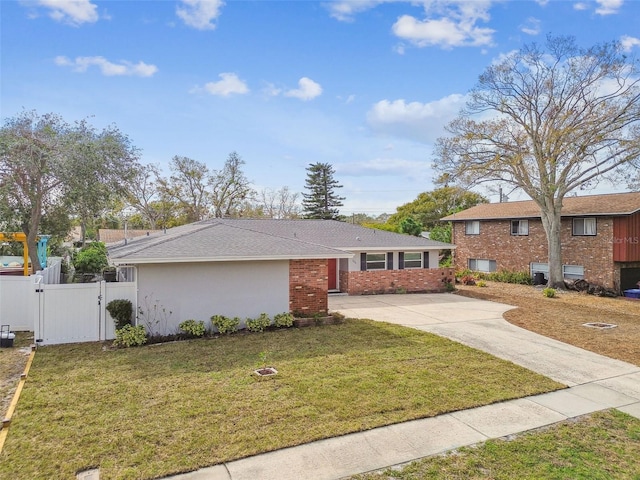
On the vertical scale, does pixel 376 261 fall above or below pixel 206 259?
below

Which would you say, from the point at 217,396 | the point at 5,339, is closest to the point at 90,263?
the point at 5,339

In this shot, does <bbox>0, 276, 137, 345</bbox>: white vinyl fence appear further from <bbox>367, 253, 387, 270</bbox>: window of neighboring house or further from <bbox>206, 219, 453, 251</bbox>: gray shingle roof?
<bbox>367, 253, 387, 270</bbox>: window of neighboring house

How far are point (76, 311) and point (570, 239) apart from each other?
22.6 metres

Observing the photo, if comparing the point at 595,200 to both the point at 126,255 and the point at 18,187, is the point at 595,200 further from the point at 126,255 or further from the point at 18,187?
the point at 18,187

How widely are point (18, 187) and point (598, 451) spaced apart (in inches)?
681

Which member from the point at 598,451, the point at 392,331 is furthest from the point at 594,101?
the point at 598,451

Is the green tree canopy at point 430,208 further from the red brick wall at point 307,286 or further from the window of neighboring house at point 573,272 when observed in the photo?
the red brick wall at point 307,286

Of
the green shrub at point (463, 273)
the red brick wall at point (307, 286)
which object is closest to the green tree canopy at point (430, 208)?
the green shrub at point (463, 273)

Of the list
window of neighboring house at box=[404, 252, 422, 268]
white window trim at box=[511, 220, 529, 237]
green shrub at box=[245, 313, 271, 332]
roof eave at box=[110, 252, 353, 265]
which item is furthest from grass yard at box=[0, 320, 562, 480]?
white window trim at box=[511, 220, 529, 237]

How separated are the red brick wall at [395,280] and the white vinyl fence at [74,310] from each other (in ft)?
34.6

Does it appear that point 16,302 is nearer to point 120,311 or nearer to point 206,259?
point 120,311

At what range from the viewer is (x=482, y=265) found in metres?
26.5

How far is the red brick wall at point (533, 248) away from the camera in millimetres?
19938

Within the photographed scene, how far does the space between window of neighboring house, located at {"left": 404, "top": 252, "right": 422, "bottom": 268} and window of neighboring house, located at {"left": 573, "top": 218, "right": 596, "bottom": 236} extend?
861 cm
